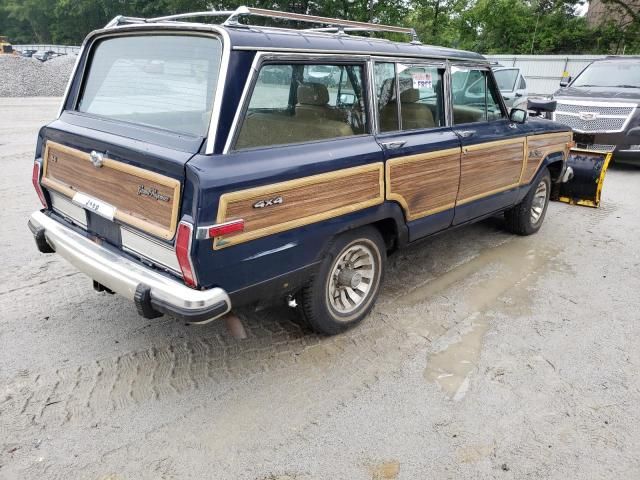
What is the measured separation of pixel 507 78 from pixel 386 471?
40.6ft

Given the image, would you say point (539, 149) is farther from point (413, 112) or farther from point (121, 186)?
point (121, 186)

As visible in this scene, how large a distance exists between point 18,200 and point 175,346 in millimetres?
4084

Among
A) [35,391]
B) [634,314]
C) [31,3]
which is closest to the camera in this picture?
[35,391]

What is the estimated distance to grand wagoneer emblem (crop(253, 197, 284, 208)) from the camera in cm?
262

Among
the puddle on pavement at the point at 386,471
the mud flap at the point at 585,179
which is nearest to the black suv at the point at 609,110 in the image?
the mud flap at the point at 585,179

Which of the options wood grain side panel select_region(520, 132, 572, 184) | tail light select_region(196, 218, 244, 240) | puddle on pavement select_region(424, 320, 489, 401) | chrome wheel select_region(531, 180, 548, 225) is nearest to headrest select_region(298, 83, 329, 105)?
tail light select_region(196, 218, 244, 240)

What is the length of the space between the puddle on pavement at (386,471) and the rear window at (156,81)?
6.38ft

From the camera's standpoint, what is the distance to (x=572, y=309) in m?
4.00

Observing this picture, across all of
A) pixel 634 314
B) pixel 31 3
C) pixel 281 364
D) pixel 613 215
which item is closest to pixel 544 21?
pixel 613 215

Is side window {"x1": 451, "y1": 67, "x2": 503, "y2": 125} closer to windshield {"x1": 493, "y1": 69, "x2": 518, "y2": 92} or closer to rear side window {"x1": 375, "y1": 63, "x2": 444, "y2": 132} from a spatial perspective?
rear side window {"x1": 375, "y1": 63, "x2": 444, "y2": 132}

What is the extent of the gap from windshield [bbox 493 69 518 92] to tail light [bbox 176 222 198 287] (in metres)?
11.7

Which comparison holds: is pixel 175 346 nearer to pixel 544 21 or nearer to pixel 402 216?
pixel 402 216

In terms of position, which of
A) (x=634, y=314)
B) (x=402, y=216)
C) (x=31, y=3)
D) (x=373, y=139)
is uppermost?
(x=31, y=3)

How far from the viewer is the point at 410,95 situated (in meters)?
3.74
